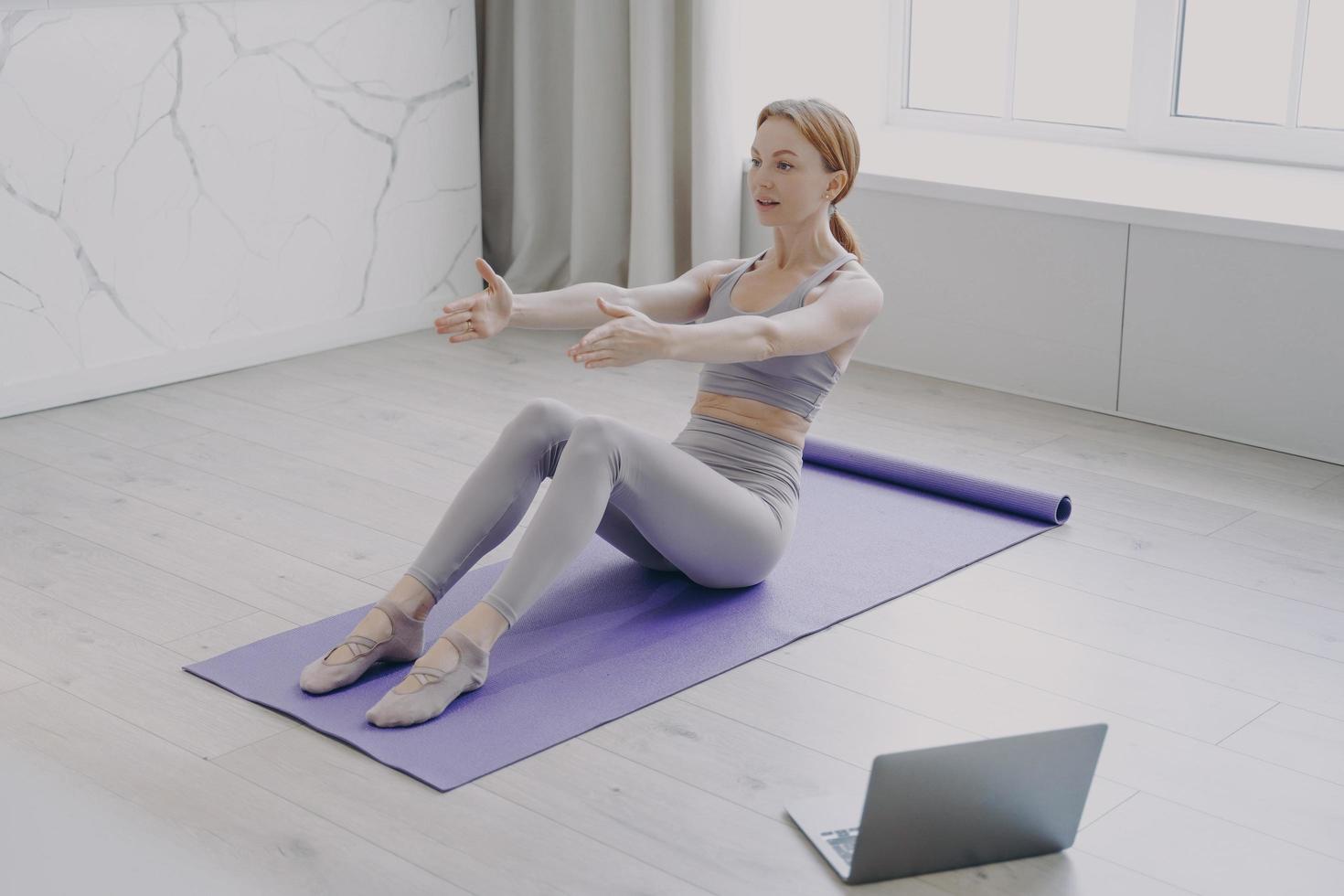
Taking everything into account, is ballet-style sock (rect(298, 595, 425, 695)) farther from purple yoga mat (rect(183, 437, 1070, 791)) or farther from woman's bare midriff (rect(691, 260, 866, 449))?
woman's bare midriff (rect(691, 260, 866, 449))

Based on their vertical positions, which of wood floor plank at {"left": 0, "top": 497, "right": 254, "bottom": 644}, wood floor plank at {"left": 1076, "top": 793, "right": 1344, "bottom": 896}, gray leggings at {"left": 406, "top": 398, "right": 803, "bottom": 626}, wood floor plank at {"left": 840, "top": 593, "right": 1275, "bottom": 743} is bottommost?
wood floor plank at {"left": 1076, "top": 793, "right": 1344, "bottom": 896}

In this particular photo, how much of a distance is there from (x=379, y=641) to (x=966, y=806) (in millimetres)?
855

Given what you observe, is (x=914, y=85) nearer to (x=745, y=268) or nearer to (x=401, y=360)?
(x=401, y=360)

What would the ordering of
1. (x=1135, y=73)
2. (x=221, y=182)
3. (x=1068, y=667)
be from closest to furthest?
1. (x=1068, y=667)
2. (x=221, y=182)
3. (x=1135, y=73)

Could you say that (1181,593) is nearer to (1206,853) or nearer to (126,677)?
(1206,853)

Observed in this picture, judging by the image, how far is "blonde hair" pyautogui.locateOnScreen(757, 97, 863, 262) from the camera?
2.27 metres

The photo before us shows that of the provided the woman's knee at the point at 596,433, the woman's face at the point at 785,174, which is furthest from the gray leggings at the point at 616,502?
the woman's face at the point at 785,174

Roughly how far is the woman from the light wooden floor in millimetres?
181

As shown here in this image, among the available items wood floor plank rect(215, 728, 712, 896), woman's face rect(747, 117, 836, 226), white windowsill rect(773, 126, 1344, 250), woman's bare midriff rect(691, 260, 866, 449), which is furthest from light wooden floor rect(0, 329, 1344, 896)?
woman's face rect(747, 117, 836, 226)

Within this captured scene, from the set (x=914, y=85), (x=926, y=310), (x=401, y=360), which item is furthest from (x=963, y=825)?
(x=914, y=85)

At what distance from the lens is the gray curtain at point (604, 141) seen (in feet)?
13.0

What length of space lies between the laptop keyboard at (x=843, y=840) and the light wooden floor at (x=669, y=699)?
3 centimetres

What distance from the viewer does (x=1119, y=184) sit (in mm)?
3531

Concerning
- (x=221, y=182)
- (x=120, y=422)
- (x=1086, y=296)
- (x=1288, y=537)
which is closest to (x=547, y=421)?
(x=1288, y=537)
